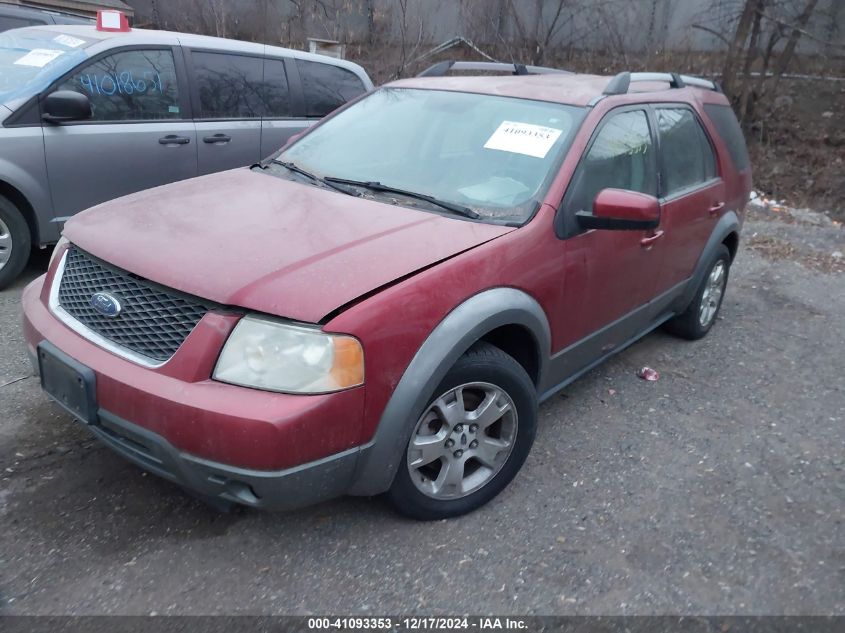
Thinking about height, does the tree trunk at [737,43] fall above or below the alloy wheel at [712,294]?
above

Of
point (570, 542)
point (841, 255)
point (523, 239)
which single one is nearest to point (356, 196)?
point (523, 239)

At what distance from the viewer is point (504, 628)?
98.7 inches

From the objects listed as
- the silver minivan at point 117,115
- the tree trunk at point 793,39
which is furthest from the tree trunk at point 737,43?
the silver minivan at point 117,115

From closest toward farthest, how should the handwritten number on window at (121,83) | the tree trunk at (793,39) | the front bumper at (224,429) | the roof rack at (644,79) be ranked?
the front bumper at (224,429)
the roof rack at (644,79)
the handwritten number on window at (121,83)
the tree trunk at (793,39)

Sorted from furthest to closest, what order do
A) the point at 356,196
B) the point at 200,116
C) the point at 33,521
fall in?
the point at 200,116, the point at 356,196, the point at 33,521

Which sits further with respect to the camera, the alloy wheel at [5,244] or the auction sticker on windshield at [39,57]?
the auction sticker on windshield at [39,57]

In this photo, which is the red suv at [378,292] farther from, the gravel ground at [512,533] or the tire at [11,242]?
the tire at [11,242]

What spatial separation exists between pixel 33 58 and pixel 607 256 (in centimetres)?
428

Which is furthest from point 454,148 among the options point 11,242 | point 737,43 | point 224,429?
point 737,43

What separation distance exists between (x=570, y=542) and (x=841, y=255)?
6.26m

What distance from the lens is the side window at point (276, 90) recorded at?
614 cm

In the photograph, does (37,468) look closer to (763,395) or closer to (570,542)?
(570,542)

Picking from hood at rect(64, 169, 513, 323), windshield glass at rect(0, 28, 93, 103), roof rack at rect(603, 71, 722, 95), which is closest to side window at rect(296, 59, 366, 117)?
windshield glass at rect(0, 28, 93, 103)

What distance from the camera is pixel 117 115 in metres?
5.26
